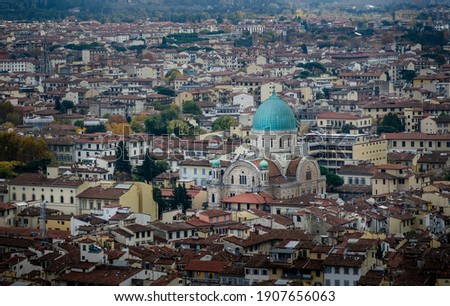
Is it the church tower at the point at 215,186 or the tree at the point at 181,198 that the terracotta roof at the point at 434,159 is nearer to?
the church tower at the point at 215,186

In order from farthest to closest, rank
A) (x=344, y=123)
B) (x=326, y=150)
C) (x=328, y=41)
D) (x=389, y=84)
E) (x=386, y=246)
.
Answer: (x=328, y=41) → (x=389, y=84) → (x=344, y=123) → (x=326, y=150) → (x=386, y=246)

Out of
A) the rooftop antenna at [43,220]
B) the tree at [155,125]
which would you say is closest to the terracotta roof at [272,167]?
the rooftop antenna at [43,220]

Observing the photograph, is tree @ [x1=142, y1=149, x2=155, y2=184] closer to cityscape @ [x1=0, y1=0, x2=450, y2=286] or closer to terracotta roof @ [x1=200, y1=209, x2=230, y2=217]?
cityscape @ [x1=0, y1=0, x2=450, y2=286]

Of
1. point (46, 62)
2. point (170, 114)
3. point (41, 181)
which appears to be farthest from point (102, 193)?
point (46, 62)

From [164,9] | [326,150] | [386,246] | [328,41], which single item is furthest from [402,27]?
[386,246]

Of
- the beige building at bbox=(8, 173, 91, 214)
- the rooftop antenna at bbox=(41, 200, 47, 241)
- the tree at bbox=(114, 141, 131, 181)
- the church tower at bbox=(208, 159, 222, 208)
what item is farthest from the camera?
the tree at bbox=(114, 141, 131, 181)

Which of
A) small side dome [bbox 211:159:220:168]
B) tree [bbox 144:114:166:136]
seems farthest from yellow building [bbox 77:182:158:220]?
tree [bbox 144:114:166:136]

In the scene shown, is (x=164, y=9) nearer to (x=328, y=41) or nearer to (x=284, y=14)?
(x=284, y=14)
